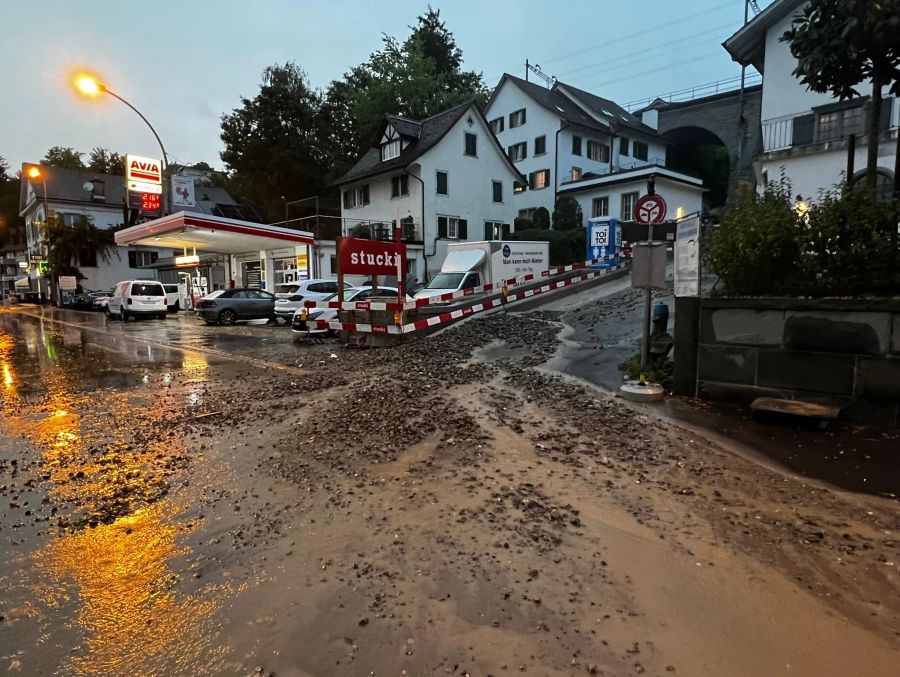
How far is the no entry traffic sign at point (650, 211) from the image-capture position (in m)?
8.16

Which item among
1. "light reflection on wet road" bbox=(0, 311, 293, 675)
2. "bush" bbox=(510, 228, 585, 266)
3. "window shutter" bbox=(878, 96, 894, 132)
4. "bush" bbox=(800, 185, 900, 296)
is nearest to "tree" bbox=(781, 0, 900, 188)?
"bush" bbox=(800, 185, 900, 296)

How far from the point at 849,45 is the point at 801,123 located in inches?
583

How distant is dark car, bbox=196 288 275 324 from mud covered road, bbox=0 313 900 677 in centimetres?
1562

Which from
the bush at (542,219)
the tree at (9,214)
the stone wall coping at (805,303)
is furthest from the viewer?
the tree at (9,214)

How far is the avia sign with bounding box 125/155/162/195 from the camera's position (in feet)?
95.6

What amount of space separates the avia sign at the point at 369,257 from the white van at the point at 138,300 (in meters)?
16.8

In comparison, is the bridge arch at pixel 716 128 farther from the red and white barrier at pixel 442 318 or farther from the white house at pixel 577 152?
the red and white barrier at pixel 442 318

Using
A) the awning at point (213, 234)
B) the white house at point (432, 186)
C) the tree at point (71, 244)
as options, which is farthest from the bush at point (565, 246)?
the tree at point (71, 244)

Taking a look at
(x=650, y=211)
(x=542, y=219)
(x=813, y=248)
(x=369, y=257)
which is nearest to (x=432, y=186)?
(x=542, y=219)

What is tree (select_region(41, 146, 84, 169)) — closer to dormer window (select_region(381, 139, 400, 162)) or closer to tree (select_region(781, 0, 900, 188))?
dormer window (select_region(381, 139, 400, 162))

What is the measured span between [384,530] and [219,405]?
14.9 feet

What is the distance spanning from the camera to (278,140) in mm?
44688

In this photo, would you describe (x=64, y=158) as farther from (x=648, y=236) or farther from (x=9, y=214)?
(x=648, y=236)

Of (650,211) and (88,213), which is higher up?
(88,213)
